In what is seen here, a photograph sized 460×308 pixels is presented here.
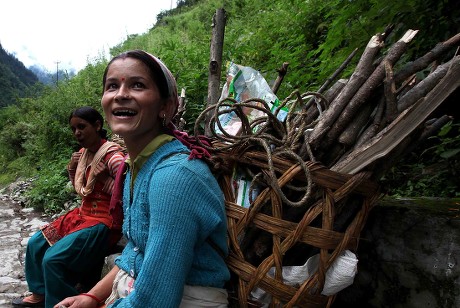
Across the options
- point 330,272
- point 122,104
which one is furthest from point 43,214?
point 330,272

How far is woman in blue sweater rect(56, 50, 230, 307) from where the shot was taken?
115 cm

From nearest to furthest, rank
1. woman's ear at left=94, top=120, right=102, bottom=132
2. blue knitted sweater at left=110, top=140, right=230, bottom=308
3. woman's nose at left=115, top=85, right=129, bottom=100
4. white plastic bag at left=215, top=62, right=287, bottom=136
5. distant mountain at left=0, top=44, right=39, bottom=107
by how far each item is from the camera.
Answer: blue knitted sweater at left=110, top=140, right=230, bottom=308 < woman's nose at left=115, top=85, right=129, bottom=100 < white plastic bag at left=215, top=62, right=287, bottom=136 < woman's ear at left=94, top=120, right=102, bottom=132 < distant mountain at left=0, top=44, right=39, bottom=107

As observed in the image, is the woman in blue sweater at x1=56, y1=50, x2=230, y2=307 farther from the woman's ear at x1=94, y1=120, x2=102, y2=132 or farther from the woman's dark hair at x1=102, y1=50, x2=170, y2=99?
the woman's ear at x1=94, y1=120, x2=102, y2=132

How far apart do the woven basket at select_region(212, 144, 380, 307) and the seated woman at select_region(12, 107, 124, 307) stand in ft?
5.00

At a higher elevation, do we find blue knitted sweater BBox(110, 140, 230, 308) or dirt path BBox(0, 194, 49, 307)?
blue knitted sweater BBox(110, 140, 230, 308)

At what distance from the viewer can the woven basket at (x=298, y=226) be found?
1.22m

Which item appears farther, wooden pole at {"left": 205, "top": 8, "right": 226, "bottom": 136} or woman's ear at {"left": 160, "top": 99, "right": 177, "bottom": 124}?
wooden pole at {"left": 205, "top": 8, "right": 226, "bottom": 136}

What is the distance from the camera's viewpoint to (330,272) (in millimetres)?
1253

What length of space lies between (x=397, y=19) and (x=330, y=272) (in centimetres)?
217

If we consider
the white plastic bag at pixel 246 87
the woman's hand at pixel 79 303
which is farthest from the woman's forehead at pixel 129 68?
the woman's hand at pixel 79 303

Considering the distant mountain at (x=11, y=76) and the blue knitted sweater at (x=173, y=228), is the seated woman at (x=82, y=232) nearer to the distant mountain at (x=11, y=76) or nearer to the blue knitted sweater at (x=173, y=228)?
the blue knitted sweater at (x=173, y=228)

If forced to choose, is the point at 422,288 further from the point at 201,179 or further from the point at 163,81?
the point at 163,81

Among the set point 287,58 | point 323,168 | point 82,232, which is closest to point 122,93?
point 323,168

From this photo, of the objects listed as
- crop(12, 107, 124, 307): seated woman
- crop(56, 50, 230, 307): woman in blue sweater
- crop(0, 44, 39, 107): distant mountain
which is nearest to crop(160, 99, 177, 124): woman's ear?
crop(56, 50, 230, 307): woman in blue sweater
